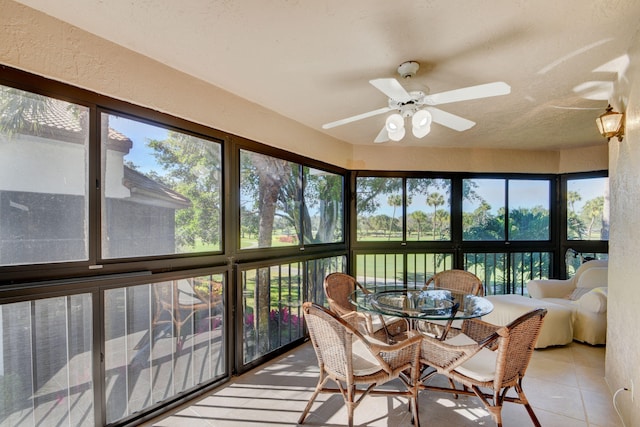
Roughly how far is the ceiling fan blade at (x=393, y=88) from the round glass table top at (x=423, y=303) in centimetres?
155

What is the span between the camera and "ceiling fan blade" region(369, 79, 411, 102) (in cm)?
182

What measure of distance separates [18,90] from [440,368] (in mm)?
3117

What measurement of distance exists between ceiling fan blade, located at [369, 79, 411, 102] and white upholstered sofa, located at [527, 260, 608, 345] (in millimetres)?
3313

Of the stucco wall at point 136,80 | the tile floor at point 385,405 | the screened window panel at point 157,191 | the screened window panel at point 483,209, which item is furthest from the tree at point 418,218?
the screened window panel at point 157,191

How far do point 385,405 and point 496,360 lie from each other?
94 centimetres

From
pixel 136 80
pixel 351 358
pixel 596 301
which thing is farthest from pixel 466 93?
pixel 596 301

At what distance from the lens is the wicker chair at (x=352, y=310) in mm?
2719

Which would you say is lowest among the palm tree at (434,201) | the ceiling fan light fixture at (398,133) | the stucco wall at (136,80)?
the palm tree at (434,201)

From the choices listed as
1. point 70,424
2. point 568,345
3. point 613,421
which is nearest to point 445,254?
point 568,345

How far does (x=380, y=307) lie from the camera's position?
2445mm

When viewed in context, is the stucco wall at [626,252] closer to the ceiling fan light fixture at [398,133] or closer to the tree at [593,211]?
the ceiling fan light fixture at [398,133]

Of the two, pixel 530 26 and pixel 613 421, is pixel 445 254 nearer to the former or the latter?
pixel 613 421

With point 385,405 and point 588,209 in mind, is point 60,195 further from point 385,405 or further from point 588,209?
point 588,209

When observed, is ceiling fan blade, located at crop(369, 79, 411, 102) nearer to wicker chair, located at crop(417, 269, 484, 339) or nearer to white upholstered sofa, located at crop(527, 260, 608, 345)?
wicker chair, located at crop(417, 269, 484, 339)
